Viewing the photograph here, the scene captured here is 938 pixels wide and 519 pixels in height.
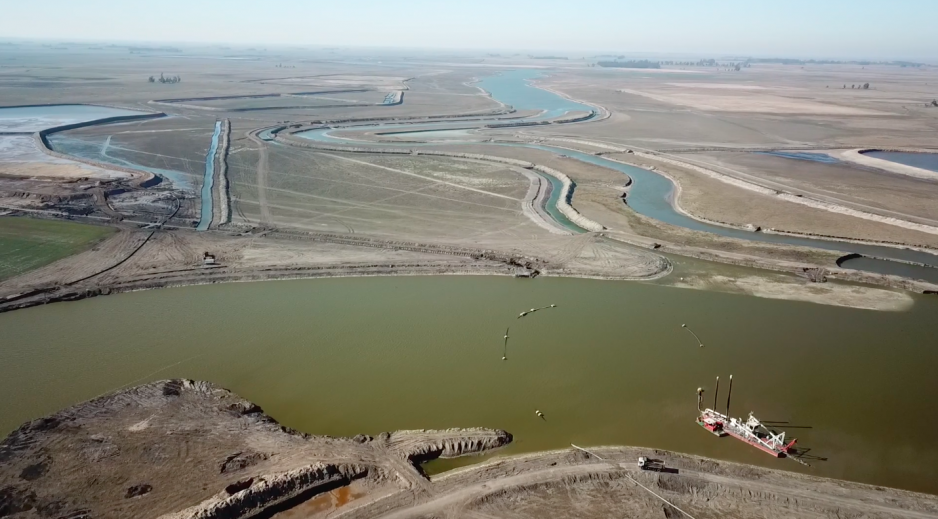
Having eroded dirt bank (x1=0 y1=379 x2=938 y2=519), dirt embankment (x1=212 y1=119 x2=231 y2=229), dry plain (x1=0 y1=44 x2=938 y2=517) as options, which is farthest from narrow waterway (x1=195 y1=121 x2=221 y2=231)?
eroded dirt bank (x1=0 y1=379 x2=938 y2=519)

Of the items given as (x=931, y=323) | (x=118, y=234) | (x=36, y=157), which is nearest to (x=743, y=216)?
(x=931, y=323)

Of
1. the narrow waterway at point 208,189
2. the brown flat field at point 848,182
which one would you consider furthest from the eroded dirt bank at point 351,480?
the brown flat field at point 848,182

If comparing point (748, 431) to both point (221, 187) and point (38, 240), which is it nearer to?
point (38, 240)

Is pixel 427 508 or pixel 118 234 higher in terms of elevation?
pixel 118 234

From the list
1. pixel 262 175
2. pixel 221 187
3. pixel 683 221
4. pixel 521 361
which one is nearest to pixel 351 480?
pixel 521 361

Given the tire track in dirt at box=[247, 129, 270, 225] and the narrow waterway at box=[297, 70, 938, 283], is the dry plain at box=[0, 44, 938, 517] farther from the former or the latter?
the narrow waterway at box=[297, 70, 938, 283]

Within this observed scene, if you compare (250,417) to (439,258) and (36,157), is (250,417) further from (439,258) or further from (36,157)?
(36,157)

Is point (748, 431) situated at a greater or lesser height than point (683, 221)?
lesser
